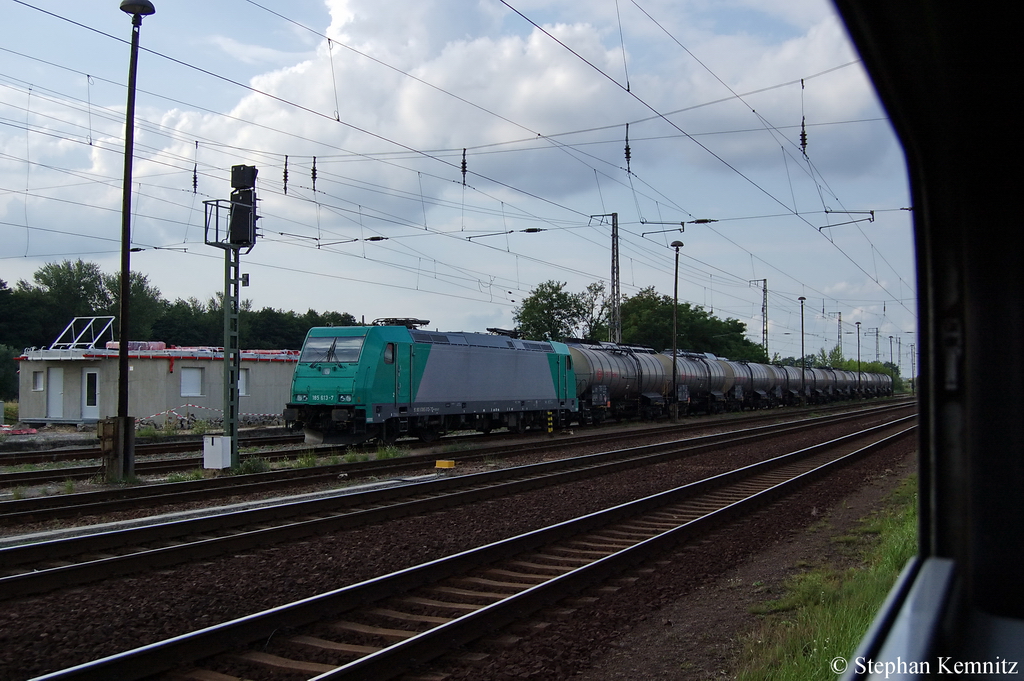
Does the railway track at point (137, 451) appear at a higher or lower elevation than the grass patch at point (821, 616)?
lower

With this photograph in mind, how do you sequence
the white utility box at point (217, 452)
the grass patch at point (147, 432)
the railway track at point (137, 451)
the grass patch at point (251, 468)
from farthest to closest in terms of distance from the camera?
the grass patch at point (147, 432), the railway track at point (137, 451), the grass patch at point (251, 468), the white utility box at point (217, 452)

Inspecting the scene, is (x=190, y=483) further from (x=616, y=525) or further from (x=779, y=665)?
(x=779, y=665)

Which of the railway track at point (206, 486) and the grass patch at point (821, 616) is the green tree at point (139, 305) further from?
the grass patch at point (821, 616)

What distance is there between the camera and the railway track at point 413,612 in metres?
5.14

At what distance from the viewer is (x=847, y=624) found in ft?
18.8

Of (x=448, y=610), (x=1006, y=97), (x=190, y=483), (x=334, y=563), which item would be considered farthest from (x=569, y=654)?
(x=190, y=483)

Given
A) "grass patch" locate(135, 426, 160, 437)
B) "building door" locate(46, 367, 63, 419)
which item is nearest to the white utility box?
"grass patch" locate(135, 426, 160, 437)

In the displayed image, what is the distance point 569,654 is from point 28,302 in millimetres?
70014

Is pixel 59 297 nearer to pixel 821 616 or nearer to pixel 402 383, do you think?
pixel 402 383

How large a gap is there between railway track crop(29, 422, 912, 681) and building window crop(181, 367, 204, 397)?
25640mm

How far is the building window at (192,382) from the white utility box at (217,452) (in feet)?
56.9

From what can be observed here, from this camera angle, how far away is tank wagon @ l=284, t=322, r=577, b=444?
19.8m

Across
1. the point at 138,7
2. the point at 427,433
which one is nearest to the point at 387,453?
the point at 427,433

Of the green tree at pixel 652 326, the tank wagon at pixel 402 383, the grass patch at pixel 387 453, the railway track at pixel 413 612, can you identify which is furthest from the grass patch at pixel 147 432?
the green tree at pixel 652 326
